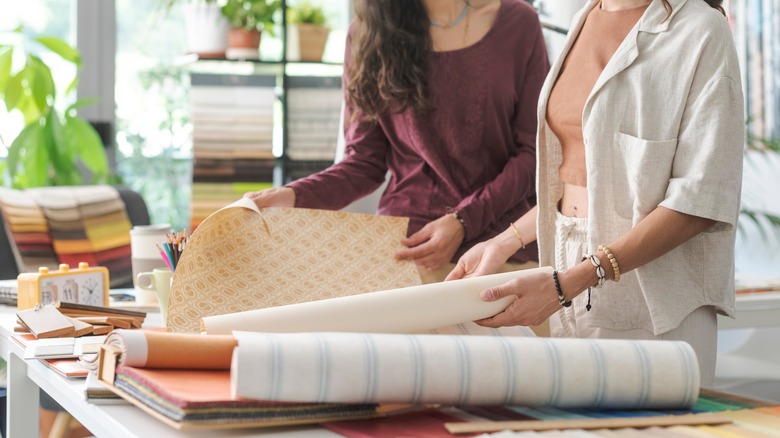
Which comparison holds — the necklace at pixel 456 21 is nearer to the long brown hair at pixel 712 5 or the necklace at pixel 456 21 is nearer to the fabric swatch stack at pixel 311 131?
the long brown hair at pixel 712 5

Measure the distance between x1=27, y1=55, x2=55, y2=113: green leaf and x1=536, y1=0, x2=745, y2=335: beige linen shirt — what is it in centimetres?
299

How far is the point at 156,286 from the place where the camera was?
1756mm

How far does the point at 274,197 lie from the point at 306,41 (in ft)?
9.32

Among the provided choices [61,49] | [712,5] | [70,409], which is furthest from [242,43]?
[70,409]

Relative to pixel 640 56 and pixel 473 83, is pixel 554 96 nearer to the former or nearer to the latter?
pixel 640 56

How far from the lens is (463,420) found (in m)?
0.94

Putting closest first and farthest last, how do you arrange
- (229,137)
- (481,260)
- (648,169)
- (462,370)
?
(462,370), (648,169), (481,260), (229,137)

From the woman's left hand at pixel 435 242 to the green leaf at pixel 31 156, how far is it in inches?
98.6

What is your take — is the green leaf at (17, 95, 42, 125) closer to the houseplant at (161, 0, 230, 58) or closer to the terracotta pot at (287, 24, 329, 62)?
the houseplant at (161, 0, 230, 58)

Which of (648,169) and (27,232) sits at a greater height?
(648,169)

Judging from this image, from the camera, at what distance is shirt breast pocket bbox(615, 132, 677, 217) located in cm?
134

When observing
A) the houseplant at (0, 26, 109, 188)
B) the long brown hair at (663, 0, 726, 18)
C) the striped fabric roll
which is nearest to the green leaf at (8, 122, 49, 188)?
the houseplant at (0, 26, 109, 188)

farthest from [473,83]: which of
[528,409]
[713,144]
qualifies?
[528,409]

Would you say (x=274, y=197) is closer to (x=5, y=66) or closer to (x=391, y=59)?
(x=391, y=59)
